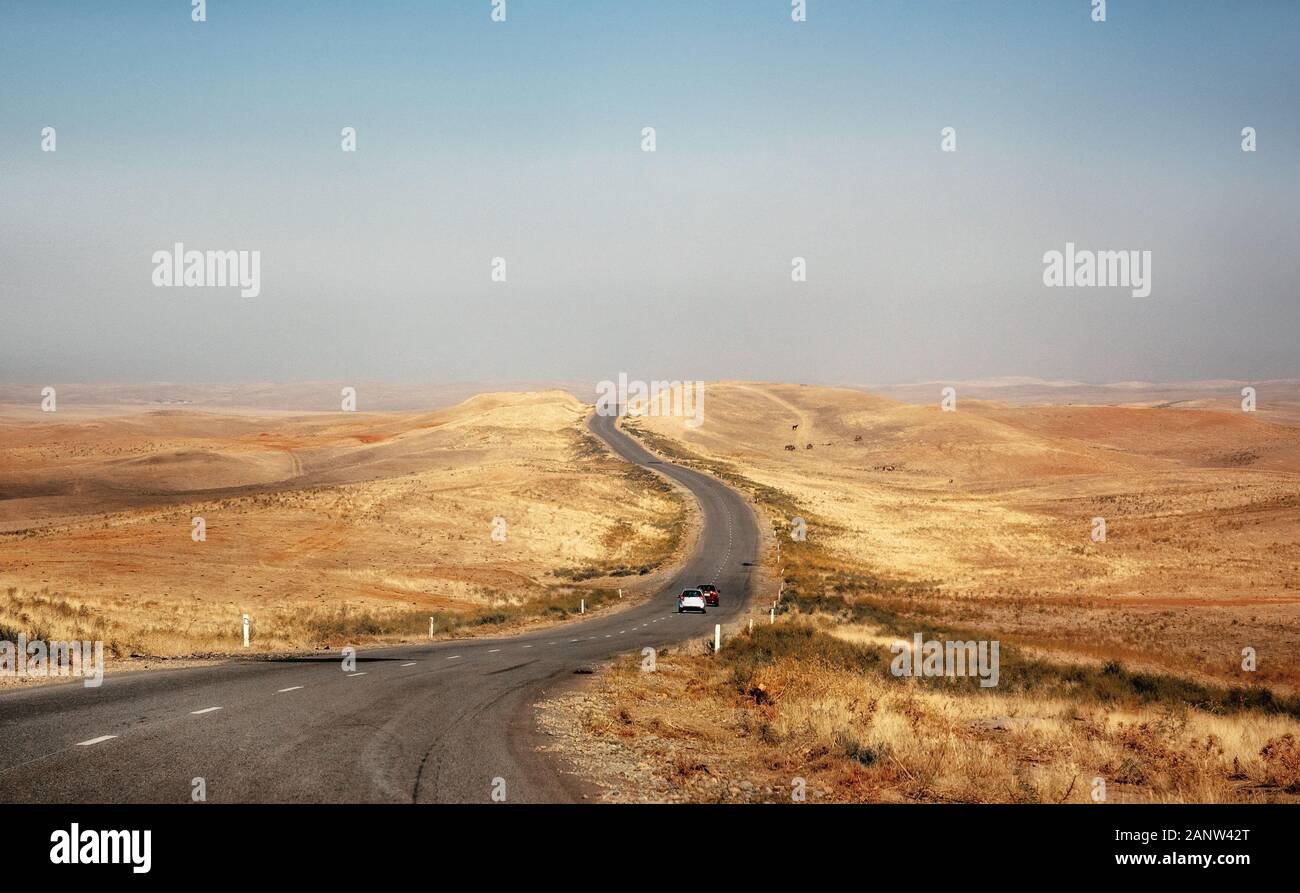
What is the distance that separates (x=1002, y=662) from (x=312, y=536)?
43.2 meters

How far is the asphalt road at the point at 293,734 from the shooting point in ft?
33.4

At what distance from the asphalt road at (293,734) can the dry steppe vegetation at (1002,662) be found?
54.5 inches

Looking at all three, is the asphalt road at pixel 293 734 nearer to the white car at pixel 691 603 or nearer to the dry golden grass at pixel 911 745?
the dry golden grass at pixel 911 745

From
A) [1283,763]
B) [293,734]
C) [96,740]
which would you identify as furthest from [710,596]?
[96,740]

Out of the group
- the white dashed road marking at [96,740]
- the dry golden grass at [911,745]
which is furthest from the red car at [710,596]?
the white dashed road marking at [96,740]

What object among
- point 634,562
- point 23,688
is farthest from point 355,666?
point 634,562

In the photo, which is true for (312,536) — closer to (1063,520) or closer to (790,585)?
(790,585)

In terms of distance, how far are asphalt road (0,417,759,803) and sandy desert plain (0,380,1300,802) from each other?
4.34 ft

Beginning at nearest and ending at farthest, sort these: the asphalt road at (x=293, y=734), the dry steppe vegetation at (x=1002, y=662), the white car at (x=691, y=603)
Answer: the asphalt road at (x=293, y=734), the dry steppe vegetation at (x=1002, y=662), the white car at (x=691, y=603)

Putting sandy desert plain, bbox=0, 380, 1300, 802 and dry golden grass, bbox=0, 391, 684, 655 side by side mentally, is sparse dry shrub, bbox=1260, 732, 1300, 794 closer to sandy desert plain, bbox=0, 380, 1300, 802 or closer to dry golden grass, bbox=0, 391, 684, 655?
sandy desert plain, bbox=0, 380, 1300, 802

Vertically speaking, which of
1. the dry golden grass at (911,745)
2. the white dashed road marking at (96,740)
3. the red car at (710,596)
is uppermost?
the white dashed road marking at (96,740)

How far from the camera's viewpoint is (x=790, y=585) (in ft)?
166
